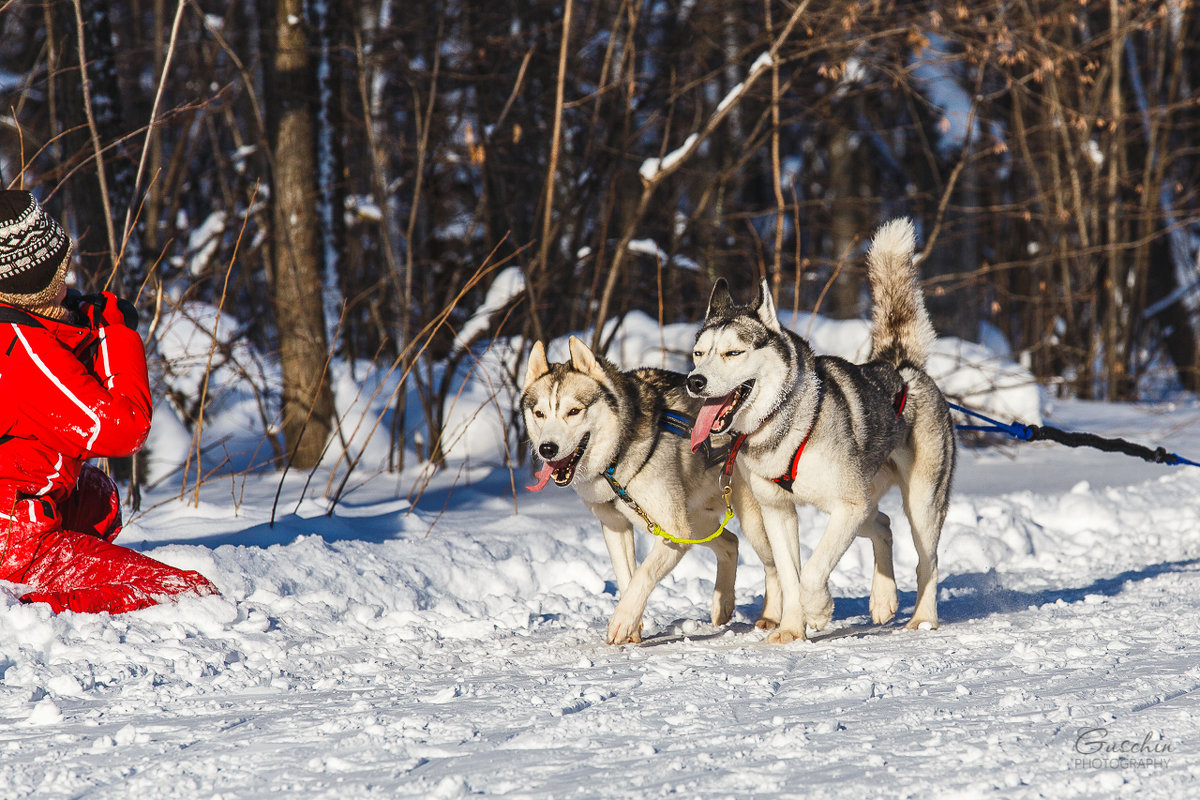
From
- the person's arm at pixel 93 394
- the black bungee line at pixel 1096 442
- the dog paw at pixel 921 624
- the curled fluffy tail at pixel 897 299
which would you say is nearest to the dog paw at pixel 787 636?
the dog paw at pixel 921 624

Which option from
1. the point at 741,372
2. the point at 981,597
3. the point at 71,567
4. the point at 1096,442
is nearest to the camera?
the point at 71,567

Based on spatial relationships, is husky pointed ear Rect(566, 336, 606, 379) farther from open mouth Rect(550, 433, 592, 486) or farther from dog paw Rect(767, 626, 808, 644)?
dog paw Rect(767, 626, 808, 644)

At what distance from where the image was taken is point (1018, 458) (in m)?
9.57

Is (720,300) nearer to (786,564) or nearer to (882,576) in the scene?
(786,564)

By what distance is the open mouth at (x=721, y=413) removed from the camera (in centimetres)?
394

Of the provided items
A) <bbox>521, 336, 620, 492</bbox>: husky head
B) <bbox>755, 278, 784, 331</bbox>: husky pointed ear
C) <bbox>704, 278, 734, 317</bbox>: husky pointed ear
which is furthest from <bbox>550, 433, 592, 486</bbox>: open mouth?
<bbox>755, 278, 784, 331</bbox>: husky pointed ear

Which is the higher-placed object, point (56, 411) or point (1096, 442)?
point (56, 411)

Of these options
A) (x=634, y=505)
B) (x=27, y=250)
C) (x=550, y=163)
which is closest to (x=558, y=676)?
(x=634, y=505)

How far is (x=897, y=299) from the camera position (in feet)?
15.7

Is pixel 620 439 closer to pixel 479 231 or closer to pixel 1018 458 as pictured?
pixel 1018 458

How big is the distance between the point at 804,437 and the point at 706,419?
0.37m

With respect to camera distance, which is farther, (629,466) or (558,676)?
(629,466)

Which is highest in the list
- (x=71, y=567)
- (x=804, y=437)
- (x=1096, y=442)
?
(x=804, y=437)

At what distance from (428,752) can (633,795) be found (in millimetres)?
555
